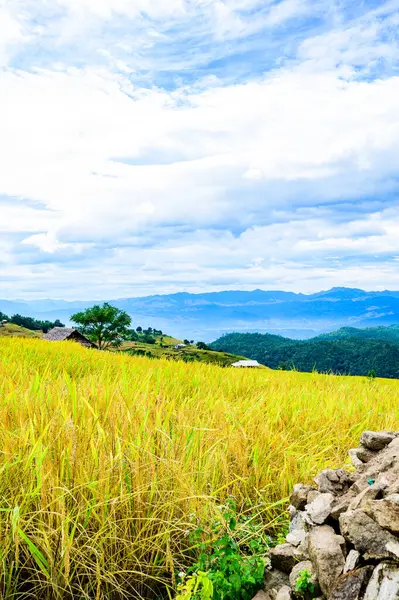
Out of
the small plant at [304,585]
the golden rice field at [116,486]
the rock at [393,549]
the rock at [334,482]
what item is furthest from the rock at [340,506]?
the golden rice field at [116,486]

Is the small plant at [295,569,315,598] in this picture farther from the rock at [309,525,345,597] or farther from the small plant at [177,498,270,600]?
the small plant at [177,498,270,600]

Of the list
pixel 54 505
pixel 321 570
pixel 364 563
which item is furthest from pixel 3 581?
pixel 364 563

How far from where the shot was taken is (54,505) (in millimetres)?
3230

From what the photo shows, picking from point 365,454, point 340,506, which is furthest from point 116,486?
point 365,454

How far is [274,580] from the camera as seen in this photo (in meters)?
3.01

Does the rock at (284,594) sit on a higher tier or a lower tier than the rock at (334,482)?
lower

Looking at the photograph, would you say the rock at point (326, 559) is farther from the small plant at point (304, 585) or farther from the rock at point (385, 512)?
the rock at point (385, 512)

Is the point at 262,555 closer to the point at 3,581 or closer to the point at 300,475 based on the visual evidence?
the point at 300,475

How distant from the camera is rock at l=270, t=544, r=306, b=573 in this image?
2.96m

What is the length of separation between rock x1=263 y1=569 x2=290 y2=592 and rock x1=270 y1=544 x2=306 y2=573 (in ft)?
0.10

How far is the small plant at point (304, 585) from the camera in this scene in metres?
2.68

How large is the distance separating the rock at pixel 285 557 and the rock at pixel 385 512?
64cm

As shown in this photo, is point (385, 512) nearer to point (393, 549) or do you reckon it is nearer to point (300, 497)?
point (393, 549)

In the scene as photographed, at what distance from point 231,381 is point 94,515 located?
5155mm
